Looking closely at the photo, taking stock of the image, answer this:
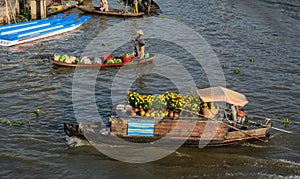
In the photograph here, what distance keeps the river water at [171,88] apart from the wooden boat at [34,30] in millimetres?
472

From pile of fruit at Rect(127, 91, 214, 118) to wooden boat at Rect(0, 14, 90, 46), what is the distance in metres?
13.0

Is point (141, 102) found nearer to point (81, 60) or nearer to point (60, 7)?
point (81, 60)

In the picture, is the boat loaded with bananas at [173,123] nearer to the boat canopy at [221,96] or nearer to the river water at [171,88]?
the boat canopy at [221,96]

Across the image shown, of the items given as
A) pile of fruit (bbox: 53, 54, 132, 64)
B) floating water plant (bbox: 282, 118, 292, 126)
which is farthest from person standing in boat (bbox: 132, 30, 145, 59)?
floating water plant (bbox: 282, 118, 292, 126)

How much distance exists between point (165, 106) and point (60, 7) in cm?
2183

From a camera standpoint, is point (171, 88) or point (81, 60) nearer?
point (171, 88)

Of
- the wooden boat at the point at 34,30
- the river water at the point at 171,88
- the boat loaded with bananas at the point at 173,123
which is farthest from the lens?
the wooden boat at the point at 34,30

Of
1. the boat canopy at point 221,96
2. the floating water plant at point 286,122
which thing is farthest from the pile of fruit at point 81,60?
the floating water plant at point 286,122

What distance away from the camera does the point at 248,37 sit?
90.8ft

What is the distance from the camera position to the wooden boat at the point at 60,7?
31.1 m

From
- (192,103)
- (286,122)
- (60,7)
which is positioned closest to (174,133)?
(192,103)

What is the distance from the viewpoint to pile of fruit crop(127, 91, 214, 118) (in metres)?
13.0

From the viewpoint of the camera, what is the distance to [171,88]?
18781 millimetres

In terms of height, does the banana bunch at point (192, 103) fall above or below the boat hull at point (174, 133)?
above
